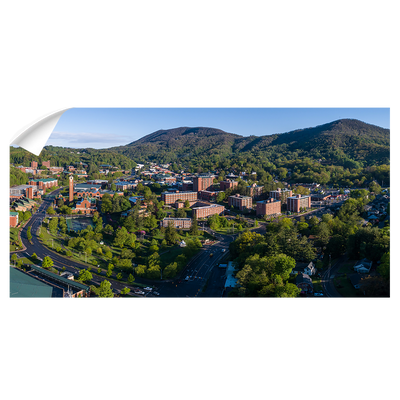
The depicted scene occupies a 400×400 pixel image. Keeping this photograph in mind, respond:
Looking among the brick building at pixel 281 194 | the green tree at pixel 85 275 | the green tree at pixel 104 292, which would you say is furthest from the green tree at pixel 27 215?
the brick building at pixel 281 194

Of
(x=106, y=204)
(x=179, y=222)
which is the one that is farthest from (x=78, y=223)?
(x=179, y=222)

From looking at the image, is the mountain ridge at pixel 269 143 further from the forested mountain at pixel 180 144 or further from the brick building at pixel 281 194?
the brick building at pixel 281 194

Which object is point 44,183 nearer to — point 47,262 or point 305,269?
point 47,262

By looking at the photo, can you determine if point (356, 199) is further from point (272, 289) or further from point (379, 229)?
point (272, 289)

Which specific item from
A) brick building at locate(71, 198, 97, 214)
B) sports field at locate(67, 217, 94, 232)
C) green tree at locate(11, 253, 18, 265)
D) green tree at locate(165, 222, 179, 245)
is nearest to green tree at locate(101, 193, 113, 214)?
brick building at locate(71, 198, 97, 214)

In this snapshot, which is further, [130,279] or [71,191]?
[71,191]
